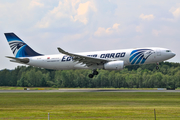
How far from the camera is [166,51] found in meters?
45.7

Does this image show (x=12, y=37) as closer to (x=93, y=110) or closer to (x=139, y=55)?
(x=139, y=55)

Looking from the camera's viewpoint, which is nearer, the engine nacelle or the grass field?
the grass field

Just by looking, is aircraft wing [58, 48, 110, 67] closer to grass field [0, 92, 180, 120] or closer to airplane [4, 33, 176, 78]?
airplane [4, 33, 176, 78]

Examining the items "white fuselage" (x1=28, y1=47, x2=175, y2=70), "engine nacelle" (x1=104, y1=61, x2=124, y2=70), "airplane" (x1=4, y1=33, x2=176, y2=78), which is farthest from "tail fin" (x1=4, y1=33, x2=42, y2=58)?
"engine nacelle" (x1=104, y1=61, x2=124, y2=70)

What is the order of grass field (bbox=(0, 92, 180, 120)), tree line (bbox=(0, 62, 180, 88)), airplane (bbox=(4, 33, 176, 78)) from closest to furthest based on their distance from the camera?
grass field (bbox=(0, 92, 180, 120))
airplane (bbox=(4, 33, 176, 78))
tree line (bbox=(0, 62, 180, 88))

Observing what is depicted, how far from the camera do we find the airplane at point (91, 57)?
149ft

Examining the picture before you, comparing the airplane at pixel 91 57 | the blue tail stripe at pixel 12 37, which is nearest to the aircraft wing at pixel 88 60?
the airplane at pixel 91 57

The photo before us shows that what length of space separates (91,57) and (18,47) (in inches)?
697

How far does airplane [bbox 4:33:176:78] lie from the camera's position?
45469 millimetres

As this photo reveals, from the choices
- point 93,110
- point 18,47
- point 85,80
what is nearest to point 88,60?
point 18,47

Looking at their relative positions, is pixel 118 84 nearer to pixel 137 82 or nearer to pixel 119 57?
pixel 137 82

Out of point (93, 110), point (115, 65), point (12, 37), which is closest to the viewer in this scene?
point (93, 110)

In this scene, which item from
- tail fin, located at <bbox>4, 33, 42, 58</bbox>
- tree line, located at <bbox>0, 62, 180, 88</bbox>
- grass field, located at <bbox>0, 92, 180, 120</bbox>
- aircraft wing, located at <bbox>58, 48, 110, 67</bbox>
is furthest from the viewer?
tree line, located at <bbox>0, 62, 180, 88</bbox>

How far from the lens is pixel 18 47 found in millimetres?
54156
